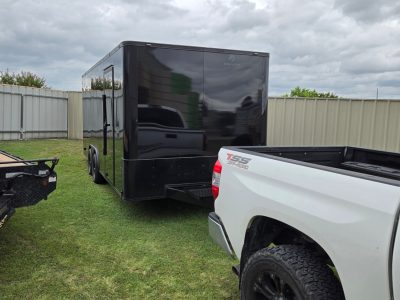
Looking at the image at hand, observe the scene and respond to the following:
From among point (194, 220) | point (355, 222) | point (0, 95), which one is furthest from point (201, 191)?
point (0, 95)

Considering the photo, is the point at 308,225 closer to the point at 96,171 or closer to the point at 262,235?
the point at 262,235

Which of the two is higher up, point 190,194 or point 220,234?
point 220,234

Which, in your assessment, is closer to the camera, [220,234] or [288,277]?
[288,277]

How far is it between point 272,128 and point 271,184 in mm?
8640

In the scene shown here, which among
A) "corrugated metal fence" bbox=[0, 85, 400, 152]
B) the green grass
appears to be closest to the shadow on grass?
the green grass

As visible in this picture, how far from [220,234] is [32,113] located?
16955 millimetres

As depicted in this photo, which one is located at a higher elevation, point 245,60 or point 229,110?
point 245,60

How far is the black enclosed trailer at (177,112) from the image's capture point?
18.0 ft

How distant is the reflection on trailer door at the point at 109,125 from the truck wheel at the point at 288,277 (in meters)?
4.08

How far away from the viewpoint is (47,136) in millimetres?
18859

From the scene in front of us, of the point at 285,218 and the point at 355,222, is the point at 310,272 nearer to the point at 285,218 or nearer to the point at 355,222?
the point at 285,218

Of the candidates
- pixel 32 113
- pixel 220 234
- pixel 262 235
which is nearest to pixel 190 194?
pixel 220 234

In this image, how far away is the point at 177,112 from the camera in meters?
5.72

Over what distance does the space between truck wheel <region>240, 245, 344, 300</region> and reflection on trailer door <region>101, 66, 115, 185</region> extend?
13.4 ft
